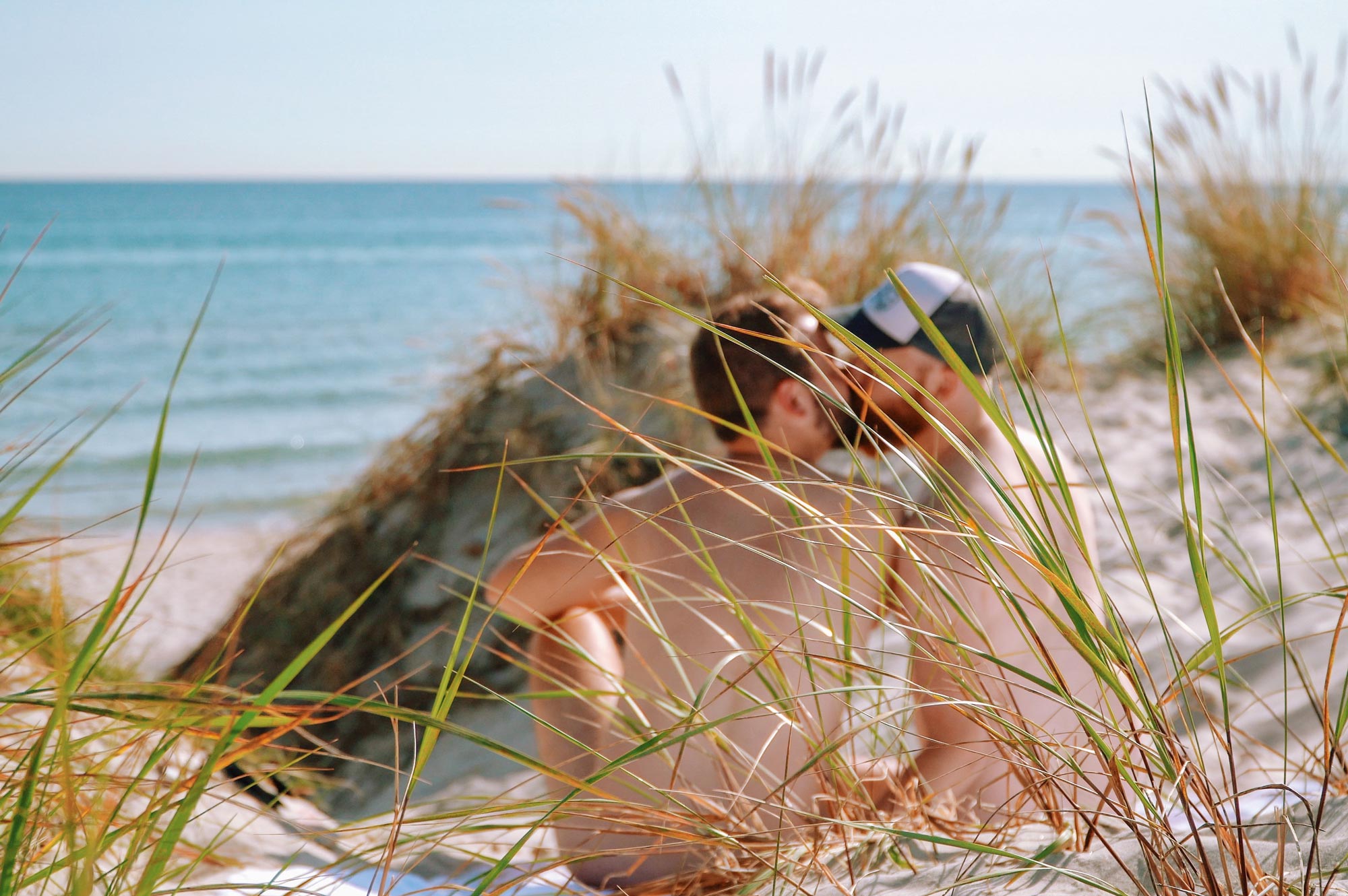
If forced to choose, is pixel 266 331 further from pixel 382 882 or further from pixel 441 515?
pixel 382 882

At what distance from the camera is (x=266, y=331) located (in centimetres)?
1491

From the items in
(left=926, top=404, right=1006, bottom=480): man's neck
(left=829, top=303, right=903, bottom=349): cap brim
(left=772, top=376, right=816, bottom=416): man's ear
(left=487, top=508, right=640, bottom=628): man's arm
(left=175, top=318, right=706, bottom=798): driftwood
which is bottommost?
(left=175, top=318, right=706, bottom=798): driftwood

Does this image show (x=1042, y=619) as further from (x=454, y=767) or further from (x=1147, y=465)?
(x=1147, y=465)

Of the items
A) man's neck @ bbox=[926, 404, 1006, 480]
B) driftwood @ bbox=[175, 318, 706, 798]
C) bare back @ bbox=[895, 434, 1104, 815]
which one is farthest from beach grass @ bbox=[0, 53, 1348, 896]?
driftwood @ bbox=[175, 318, 706, 798]

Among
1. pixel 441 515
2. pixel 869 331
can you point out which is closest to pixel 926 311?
pixel 869 331

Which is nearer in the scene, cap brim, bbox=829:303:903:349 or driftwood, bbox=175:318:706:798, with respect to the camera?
cap brim, bbox=829:303:903:349

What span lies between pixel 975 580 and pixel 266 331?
15387 millimetres

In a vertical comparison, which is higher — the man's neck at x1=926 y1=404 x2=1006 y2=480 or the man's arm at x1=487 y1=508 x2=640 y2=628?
the man's neck at x1=926 y1=404 x2=1006 y2=480

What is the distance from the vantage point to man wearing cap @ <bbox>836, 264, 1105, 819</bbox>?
84 cm

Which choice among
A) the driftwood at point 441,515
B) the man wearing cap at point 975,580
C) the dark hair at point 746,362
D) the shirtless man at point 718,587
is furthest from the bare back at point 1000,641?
the driftwood at point 441,515

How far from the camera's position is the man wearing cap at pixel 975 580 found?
84cm

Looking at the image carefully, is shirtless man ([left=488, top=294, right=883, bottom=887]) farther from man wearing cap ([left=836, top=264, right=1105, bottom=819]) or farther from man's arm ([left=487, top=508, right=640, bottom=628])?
man wearing cap ([left=836, top=264, right=1105, bottom=819])

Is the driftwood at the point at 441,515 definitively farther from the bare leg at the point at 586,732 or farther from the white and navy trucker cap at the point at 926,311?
the white and navy trucker cap at the point at 926,311

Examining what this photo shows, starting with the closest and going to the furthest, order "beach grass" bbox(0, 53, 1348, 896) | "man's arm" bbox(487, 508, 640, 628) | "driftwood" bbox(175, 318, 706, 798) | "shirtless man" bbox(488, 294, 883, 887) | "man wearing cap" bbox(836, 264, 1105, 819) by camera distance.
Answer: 1. "beach grass" bbox(0, 53, 1348, 896)
2. "man wearing cap" bbox(836, 264, 1105, 819)
3. "shirtless man" bbox(488, 294, 883, 887)
4. "man's arm" bbox(487, 508, 640, 628)
5. "driftwood" bbox(175, 318, 706, 798)
